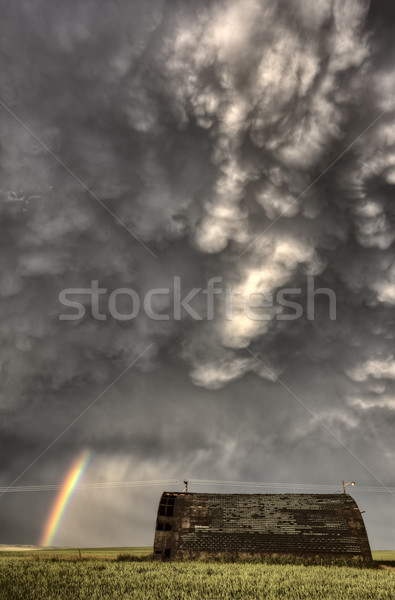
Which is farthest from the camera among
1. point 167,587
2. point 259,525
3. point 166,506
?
point 166,506

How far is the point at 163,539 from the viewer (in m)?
35.3

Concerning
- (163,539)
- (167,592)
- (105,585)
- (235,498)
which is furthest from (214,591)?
(235,498)

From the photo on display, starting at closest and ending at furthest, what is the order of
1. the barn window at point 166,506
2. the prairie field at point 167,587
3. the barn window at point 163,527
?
the prairie field at point 167,587
the barn window at point 163,527
the barn window at point 166,506

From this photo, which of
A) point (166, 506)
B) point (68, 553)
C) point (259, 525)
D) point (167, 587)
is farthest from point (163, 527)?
point (68, 553)

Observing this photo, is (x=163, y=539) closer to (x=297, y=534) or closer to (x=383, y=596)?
(x=297, y=534)

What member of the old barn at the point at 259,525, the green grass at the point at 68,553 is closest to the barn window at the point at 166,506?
the old barn at the point at 259,525

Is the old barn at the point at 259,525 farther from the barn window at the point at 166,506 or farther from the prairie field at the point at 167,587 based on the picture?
the prairie field at the point at 167,587

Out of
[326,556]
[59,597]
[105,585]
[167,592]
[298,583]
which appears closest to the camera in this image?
[59,597]

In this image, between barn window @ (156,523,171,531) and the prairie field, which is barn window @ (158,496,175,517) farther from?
the prairie field

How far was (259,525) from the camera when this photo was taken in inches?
1458

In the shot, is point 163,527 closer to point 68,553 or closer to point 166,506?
point 166,506

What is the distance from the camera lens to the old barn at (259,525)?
114 feet

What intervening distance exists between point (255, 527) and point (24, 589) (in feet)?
91.0

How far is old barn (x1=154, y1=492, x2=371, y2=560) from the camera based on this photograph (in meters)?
34.7
